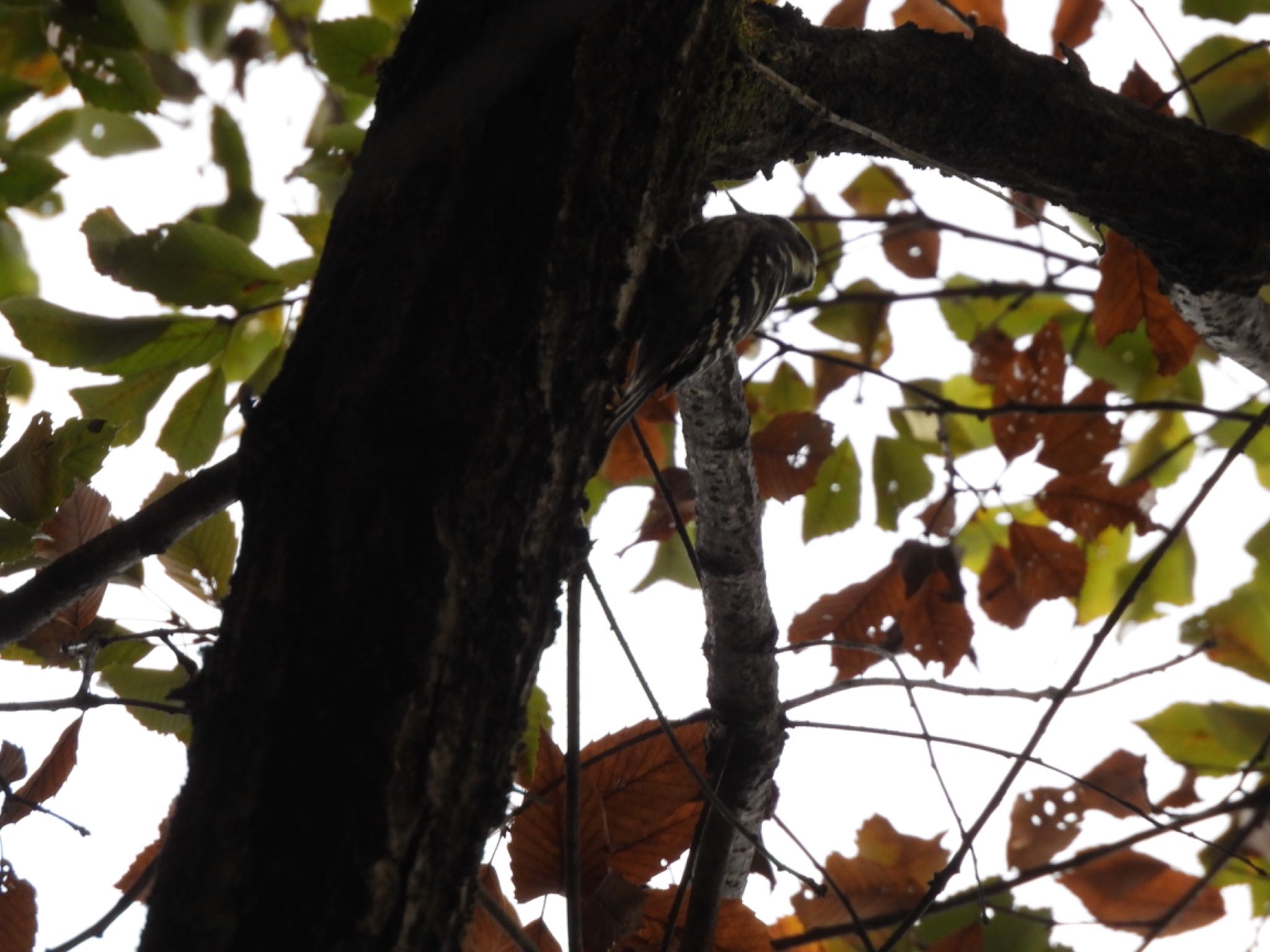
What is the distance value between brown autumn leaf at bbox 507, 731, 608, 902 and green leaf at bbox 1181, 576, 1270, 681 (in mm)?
1683

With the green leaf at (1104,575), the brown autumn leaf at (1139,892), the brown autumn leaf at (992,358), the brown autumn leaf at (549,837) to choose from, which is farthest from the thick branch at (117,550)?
the green leaf at (1104,575)

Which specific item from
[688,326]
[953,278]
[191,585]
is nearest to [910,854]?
[688,326]

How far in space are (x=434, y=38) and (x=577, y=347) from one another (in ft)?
1.43

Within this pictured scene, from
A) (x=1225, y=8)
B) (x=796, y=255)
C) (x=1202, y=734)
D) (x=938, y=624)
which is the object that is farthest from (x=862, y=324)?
(x=1202, y=734)

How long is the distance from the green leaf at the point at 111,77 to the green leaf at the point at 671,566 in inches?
63.7

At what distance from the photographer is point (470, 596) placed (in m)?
0.88

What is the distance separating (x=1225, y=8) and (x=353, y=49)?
217cm

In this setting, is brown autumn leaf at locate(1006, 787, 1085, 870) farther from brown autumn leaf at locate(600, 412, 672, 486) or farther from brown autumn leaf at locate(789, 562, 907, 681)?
brown autumn leaf at locate(600, 412, 672, 486)

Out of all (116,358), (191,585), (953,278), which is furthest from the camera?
(953,278)

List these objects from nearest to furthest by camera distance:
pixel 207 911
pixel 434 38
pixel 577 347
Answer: pixel 207 911, pixel 577 347, pixel 434 38

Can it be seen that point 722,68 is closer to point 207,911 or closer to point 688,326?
point 688,326

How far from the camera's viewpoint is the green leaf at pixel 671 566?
104 inches

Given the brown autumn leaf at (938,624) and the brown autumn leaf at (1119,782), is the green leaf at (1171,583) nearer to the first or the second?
the brown autumn leaf at (1119,782)

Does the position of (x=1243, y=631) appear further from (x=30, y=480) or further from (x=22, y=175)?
(x=22, y=175)
